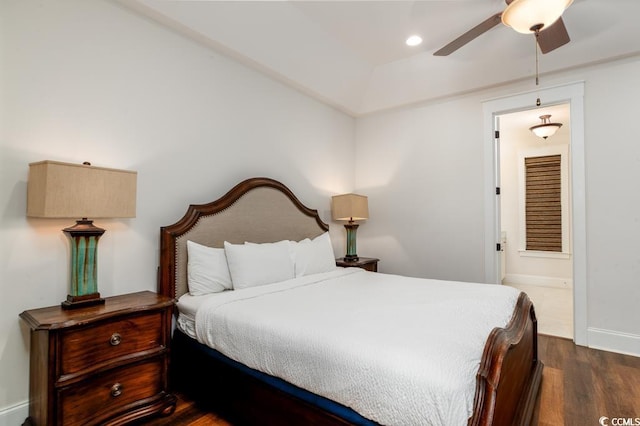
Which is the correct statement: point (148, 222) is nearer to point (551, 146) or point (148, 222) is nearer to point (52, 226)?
point (52, 226)

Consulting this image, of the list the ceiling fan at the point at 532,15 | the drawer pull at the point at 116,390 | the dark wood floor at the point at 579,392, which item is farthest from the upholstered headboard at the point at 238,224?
the ceiling fan at the point at 532,15

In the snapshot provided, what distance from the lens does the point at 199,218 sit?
264cm

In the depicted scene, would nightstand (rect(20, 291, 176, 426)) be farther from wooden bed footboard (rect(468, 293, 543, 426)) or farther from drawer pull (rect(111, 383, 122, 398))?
wooden bed footboard (rect(468, 293, 543, 426))

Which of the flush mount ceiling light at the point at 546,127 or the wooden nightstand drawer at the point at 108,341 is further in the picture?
the flush mount ceiling light at the point at 546,127

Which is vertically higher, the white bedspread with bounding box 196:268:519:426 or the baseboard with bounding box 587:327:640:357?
the white bedspread with bounding box 196:268:519:426

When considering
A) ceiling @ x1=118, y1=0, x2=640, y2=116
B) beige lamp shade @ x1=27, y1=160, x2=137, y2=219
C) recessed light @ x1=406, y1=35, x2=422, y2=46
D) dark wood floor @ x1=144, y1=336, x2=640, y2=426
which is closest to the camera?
beige lamp shade @ x1=27, y1=160, x2=137, y2=219

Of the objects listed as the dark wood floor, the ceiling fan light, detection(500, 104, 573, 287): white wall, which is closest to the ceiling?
the ceiling fan light

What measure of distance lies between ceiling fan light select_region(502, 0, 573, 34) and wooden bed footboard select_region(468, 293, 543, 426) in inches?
69.7

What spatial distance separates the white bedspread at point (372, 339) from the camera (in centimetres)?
120

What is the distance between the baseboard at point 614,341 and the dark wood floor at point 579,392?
79 millimetres

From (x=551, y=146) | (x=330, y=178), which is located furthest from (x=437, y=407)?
(x=551, y=146)

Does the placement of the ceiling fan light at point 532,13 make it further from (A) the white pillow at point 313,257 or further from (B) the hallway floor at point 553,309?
(B) the hallway floor at point 553,309

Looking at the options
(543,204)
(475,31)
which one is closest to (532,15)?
(475,31)

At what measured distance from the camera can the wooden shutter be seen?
227 inches
